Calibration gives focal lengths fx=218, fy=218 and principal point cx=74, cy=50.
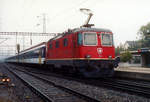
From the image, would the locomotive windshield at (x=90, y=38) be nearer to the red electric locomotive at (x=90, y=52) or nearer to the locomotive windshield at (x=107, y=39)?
the red electric locomotive at (x=90, y=52)

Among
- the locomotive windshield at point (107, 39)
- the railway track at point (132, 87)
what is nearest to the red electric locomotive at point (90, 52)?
the locomotive windshield at point (107, 39)

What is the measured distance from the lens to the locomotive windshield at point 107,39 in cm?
1466

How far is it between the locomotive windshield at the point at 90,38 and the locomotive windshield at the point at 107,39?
0.59 meters

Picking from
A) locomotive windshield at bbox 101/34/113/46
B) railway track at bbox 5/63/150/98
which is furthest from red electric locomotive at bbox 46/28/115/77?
railway track at bbox 5/63/150/98

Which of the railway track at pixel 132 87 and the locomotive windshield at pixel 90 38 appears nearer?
the railway track at pixel 132 87

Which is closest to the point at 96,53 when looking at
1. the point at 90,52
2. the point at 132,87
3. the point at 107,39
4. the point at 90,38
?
the point at 90,52

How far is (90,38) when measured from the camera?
566 inches

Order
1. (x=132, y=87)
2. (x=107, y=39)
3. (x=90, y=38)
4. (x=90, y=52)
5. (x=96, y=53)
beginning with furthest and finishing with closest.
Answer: (x=107, y=39), (x=90, y=38), (x=96, y=53), (x=90, y=52), (x=132, y=87)

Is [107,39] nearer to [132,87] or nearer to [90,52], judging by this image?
[90,52]

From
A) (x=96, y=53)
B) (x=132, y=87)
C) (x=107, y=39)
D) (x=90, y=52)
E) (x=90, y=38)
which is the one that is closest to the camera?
(x=132, y=87)

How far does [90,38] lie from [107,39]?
50.2 inches

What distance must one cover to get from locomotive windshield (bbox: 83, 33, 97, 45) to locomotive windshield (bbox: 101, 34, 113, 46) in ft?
1.95

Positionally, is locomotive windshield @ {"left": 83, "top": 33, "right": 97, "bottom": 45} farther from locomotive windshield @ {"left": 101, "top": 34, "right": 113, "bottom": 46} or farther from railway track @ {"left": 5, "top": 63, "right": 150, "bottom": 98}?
railway track @ {"left": 5, "top": 63, "right": 150, "bottom": 98}

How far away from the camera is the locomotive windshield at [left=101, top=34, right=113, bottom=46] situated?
1466 cm
